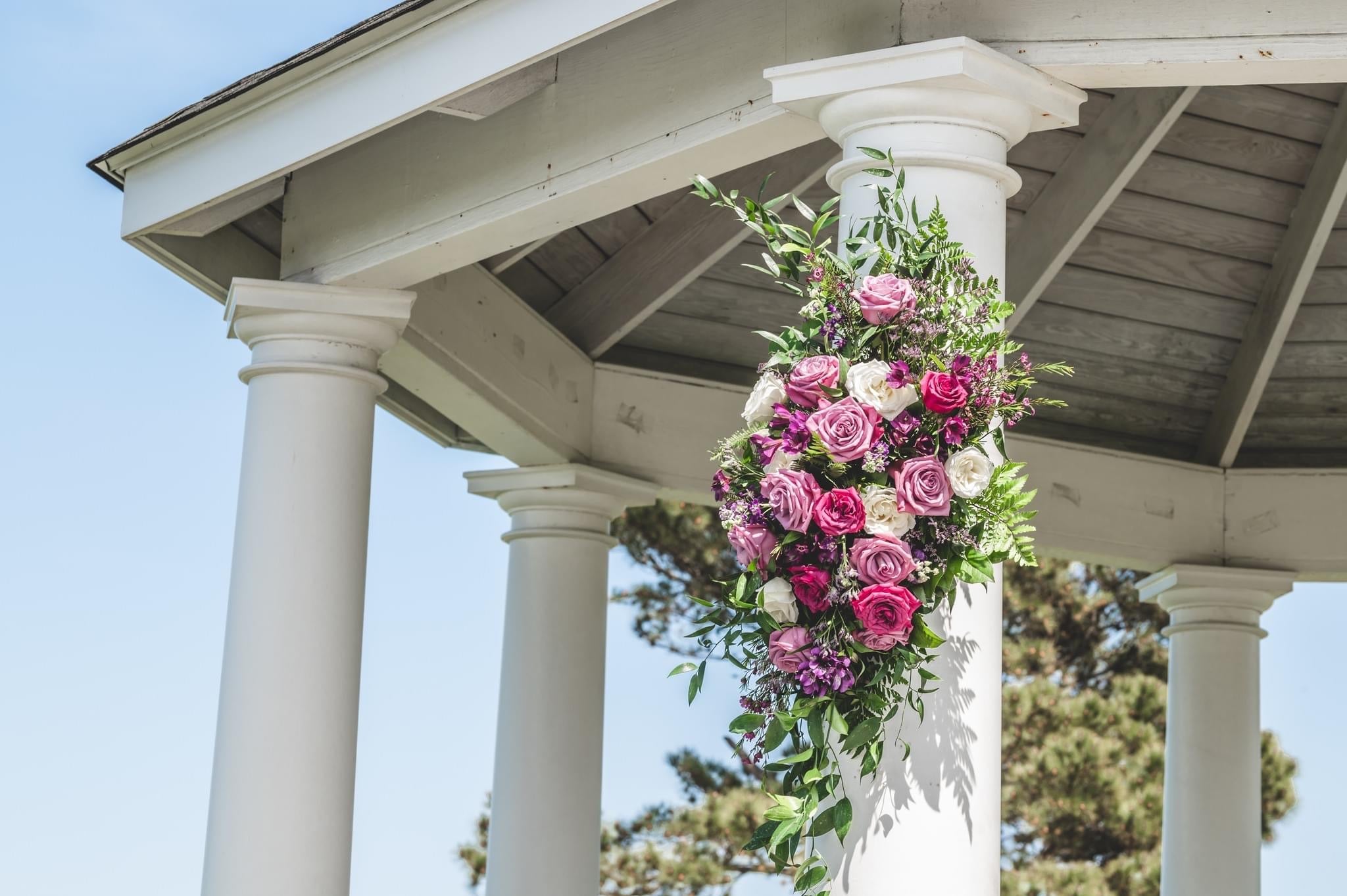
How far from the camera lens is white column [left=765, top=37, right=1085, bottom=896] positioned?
5.74 metres

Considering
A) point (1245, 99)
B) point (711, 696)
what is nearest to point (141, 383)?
point (711, 696)

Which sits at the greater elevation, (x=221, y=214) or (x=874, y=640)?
(x=221, y=214)

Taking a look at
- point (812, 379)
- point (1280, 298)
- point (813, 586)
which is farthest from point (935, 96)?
point (1280, 298)

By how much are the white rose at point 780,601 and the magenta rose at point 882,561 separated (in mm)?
275

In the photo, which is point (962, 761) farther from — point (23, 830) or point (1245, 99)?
point (23, 830)

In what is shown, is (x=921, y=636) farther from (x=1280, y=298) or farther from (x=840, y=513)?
(x=1280, y=298)

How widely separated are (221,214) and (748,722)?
4908mm

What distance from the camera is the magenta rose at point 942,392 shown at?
18.0 ft

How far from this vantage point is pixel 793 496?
5.44 m

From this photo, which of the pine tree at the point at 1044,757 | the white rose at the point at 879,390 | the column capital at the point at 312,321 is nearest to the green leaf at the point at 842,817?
the white rose at the point at 879,390

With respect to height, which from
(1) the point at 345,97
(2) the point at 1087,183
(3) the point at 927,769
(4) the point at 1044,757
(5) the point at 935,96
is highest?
(2) the point at 1087,183

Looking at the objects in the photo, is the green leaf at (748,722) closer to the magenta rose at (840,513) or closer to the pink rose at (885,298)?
the magenta rose at (840,513)

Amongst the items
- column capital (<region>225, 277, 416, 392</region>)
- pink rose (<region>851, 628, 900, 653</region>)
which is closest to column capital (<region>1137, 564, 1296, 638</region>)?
column capital (<region>225, 277, 416, 392</region>)

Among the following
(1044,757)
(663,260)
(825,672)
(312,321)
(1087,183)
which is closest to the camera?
(825,672)
